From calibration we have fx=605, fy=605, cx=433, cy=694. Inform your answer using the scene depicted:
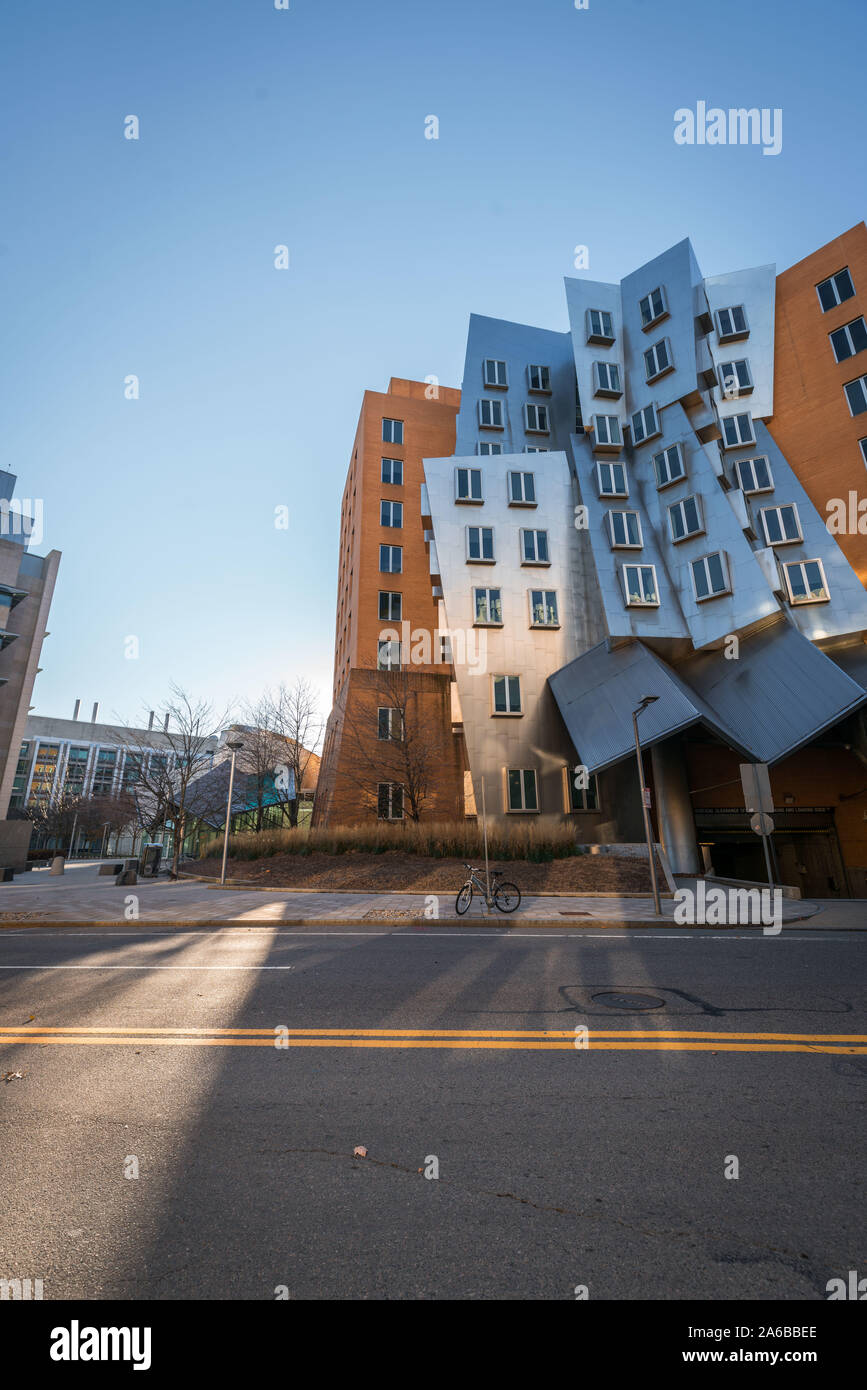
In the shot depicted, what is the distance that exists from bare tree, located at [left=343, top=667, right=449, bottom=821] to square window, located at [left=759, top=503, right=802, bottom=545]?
57.4 feet

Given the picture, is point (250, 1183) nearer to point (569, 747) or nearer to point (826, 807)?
point (569, 747)

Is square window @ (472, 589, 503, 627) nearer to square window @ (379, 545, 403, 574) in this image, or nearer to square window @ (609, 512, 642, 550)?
square window @ (609, 512, 642, 550)

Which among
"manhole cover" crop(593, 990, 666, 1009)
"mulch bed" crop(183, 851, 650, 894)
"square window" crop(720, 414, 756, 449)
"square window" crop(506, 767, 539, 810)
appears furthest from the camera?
"square window" crop(720, 414, 756, 449)

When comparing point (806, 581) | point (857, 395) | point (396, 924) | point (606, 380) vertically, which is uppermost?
point (606, 380)

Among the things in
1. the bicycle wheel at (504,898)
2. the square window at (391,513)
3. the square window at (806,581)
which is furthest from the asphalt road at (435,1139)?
the square window at (391,513)

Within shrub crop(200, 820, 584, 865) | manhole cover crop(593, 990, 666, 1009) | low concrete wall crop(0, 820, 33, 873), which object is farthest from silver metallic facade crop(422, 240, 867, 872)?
low concrete wall crop(0, 820, 33, 873)

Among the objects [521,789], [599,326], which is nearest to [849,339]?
[599,326]

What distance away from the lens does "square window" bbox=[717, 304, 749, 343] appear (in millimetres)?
29000

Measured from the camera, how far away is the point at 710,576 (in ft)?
81.9

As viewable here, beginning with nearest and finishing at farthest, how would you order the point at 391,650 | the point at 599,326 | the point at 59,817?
1. the point at 599,326
2. the point at 391,650
3. the point at 59,817

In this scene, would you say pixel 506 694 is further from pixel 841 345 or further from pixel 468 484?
pixel 841 345

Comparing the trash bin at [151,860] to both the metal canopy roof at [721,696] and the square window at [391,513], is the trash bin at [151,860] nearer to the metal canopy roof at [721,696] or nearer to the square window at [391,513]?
the square window at [391,513]

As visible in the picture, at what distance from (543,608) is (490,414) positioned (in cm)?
1299

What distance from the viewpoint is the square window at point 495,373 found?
3469 cm
